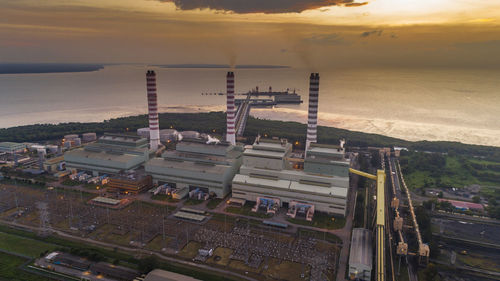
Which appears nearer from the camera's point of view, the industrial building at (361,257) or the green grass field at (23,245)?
the industrial building at (361,257)

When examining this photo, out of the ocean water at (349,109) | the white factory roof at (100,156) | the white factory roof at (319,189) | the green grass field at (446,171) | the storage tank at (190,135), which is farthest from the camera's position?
the ocean water at (349,109)

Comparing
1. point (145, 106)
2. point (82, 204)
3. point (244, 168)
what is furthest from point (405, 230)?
point (145, 106)

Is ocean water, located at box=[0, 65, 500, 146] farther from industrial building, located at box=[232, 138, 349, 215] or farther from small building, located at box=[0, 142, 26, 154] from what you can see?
industrial building, located at box=[232, 138, 349, 215]

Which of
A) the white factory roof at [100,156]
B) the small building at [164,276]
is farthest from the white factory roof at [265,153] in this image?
the small building at [164,276]

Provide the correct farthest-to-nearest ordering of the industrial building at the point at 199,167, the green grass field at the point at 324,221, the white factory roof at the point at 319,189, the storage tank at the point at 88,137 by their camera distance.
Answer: the storage tank at the point at 88,137
the industrial building at the point at 199,167
the white factory roof at the point at 319,189
the green grass field at the point at 324,221

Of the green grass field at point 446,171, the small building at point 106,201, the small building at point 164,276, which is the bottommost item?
the small building at point 164,276

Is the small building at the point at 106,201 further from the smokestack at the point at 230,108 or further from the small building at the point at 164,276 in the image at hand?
the smokestack at the point at 230,108
